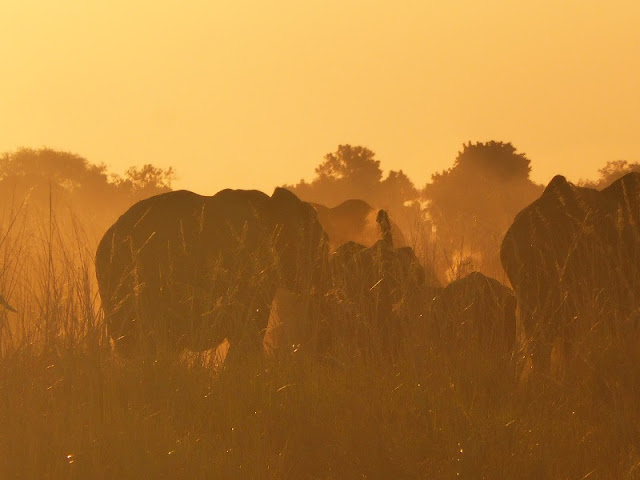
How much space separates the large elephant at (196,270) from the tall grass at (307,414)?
0.57 meters

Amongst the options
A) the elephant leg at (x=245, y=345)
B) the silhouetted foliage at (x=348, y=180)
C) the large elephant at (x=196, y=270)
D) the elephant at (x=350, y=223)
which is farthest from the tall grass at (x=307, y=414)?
the silhouetted foliage at (x=348, y=180)

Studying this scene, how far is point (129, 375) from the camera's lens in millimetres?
4809

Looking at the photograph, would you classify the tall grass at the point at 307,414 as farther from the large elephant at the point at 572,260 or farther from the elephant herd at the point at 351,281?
the large elephant at the point at 572,260

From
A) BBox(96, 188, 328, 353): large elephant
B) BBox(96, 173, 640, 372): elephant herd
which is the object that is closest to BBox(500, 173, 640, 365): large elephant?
BBox(96, 173, 640, 372): elephant herd

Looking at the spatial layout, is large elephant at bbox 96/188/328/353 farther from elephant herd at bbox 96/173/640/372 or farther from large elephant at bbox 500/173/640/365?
large elephant at bbox 500/173/640/365

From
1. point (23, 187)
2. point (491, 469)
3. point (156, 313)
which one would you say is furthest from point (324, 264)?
point (23, 187)

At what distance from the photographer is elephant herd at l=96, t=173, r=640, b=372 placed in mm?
5730

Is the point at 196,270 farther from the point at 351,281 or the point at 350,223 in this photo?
the point at 350,223

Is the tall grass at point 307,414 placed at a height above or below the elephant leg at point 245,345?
below

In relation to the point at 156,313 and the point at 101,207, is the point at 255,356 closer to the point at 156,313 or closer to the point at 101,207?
the point at 156,313

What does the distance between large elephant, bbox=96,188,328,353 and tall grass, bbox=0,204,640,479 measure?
1.86 ft

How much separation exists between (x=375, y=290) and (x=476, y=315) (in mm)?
709

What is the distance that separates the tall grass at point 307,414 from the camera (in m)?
4.09

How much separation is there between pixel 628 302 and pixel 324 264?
183 centimetres
